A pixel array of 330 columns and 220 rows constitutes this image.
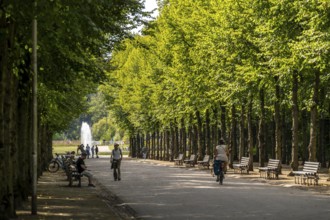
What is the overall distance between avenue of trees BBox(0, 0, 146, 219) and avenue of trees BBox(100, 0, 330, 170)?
299cm

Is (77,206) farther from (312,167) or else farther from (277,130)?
(277,130)

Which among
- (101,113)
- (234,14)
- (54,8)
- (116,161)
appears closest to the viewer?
(54,8)

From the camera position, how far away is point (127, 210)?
17.5 meters

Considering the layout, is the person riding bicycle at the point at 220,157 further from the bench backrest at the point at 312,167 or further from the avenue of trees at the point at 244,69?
the avenue of trees at the point at 244,69

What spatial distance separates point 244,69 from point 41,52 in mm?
17413

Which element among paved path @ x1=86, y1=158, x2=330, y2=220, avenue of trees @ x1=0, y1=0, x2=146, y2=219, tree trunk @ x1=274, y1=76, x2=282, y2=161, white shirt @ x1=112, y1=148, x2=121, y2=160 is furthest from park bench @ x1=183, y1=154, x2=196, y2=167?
paved path @ x1=86, y1=158, x2=330, y2=220

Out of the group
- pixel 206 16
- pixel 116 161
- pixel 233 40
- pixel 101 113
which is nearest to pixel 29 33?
pixel 116 161

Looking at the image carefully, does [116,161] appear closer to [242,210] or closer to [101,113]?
[242,210]

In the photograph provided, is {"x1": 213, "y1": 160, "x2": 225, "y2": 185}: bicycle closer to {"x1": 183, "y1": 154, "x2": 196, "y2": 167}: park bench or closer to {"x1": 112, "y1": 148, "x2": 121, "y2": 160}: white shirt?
{"x1": 112, "y1": 148, "x2": 121, "y2": 160}: white shirt

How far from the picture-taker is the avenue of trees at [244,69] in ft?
92.2

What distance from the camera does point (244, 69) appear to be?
112ft

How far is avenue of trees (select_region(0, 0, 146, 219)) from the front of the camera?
12.7 m

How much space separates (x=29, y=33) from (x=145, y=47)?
8074 millimetres

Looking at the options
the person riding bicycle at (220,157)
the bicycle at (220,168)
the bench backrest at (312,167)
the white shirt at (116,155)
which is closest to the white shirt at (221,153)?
the person riding bicycle at (220,157)
